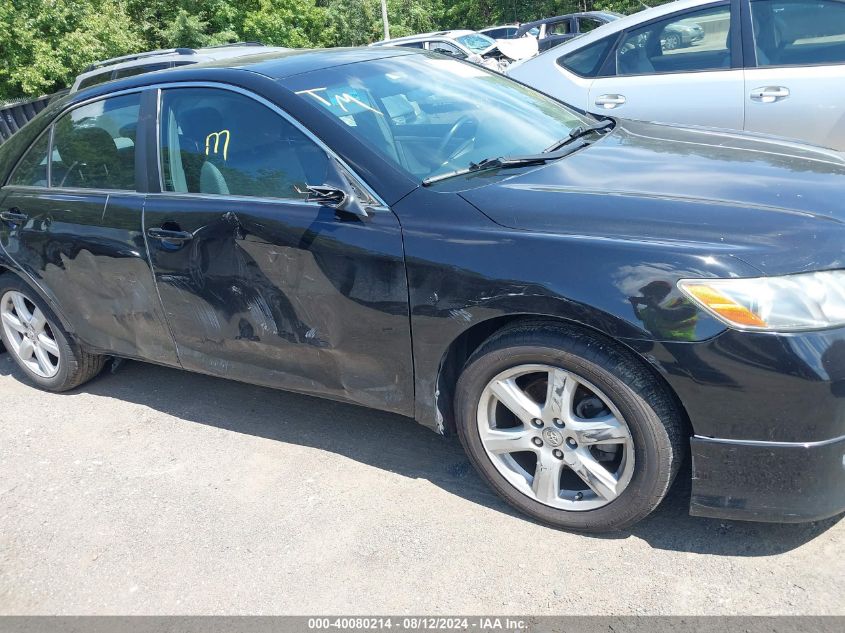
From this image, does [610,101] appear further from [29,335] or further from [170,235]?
[29,335]

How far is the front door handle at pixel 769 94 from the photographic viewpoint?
514cm

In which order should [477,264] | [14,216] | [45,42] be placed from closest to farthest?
[477,264], [14,216], [45,42]

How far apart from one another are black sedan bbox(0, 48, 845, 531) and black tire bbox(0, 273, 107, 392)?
0.13 m

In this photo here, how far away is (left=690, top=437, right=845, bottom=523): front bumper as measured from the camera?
235 centimetres

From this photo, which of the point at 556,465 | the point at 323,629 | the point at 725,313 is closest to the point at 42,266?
the point at 323,629

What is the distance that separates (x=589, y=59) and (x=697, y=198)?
12.0ft

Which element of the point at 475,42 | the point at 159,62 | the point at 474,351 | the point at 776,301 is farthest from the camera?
the point at 475,42

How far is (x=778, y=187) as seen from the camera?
8.86 feet

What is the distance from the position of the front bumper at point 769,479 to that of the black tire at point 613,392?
0.11m

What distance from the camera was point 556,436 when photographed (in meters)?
2.74

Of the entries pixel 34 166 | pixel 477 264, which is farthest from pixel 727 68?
pixel 34 166

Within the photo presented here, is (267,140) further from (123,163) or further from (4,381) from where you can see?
(4,381)

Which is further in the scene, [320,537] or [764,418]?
[320,537]

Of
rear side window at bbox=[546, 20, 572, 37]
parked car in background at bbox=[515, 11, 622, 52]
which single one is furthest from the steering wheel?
rear side window at bbox=[546, 20, 572, 37]
